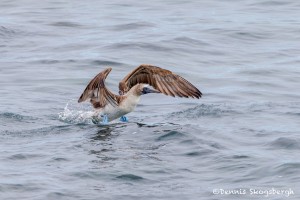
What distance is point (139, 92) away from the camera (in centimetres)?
1478

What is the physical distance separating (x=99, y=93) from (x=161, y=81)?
1.11 meters

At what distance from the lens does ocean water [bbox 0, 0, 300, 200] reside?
11438mm

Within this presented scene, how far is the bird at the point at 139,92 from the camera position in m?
14.4

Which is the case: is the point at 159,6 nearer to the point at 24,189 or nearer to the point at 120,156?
the point at 120,156

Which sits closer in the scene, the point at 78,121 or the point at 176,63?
the point at 78,121

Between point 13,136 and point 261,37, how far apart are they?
1080 cm

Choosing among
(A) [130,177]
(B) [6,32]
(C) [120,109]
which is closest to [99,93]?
(C) [120,109]

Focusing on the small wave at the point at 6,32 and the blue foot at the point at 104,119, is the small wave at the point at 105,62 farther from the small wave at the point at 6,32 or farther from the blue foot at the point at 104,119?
the blue foot at the point at 104,119

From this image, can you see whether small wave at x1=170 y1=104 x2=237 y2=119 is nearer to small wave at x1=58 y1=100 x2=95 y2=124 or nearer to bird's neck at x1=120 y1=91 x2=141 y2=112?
bird's neck at x1=120 y1=91 x2=141 y2=112

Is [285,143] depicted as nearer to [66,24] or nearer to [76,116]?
[76,116]

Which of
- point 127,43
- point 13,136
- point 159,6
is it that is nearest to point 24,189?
point 13,136

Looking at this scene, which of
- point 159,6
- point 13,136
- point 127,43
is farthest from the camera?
point 159,6

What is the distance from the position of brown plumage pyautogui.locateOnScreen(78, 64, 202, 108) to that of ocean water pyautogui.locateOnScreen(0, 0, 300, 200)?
481 millimetres

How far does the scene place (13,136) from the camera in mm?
13680
